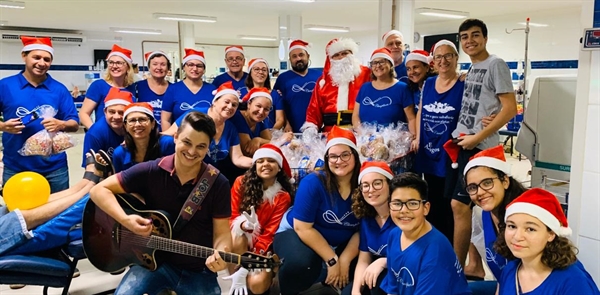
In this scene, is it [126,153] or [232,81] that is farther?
[232,81]

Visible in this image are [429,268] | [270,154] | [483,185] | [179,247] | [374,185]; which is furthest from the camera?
[270,154]

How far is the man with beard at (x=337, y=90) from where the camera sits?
4020mm

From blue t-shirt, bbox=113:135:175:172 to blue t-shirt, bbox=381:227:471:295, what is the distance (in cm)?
162

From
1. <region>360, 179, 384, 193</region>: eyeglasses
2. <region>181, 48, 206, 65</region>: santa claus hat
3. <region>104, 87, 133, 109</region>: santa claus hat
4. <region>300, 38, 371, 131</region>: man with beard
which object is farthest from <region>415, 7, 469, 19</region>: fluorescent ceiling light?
<region>360, 179, 384, 193</region>: eyeglasses

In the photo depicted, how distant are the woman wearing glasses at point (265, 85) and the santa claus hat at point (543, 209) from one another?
2.60 metres

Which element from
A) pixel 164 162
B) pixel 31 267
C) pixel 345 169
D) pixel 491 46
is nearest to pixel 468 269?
pixel 345 169

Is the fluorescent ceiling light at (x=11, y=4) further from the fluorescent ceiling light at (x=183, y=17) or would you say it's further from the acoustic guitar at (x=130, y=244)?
the acoustic guitar at (x=130, y=244)

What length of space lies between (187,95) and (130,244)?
5.38 feet

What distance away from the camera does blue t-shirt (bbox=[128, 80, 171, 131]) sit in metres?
3.98

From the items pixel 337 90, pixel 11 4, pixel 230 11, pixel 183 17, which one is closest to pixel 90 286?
pixel 337 90

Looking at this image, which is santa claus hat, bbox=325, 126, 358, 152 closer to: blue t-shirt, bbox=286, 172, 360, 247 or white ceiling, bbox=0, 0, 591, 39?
blue t-shirt, bbox=286, 172, 360, 247

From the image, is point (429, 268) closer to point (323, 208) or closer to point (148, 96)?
point (323, 208)

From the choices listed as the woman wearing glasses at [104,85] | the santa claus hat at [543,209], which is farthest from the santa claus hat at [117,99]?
the santa claus hat at [543,209]

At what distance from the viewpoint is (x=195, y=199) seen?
2.47 metres
